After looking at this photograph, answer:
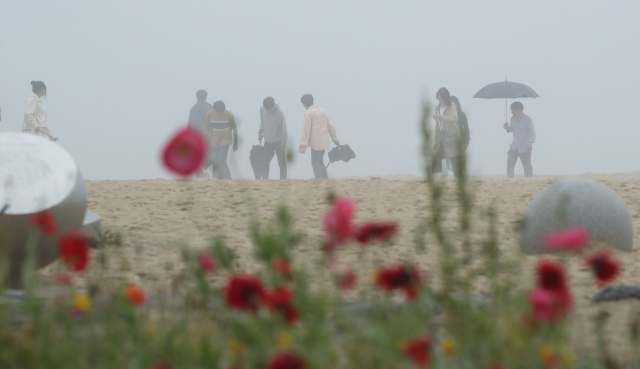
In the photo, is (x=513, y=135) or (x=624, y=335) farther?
(x=513, y=135)

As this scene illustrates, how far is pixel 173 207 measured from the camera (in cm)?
1030

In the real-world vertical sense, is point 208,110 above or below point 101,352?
above

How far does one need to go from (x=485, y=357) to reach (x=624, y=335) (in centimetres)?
152

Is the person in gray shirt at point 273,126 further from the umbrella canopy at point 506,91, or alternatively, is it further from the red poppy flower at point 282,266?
the red poppy flower at point 282,266

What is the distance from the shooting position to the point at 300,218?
9516mm

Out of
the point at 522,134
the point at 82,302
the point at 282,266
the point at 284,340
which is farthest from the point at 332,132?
the point at 284,340

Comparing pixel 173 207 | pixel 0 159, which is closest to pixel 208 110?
pixel 173 207

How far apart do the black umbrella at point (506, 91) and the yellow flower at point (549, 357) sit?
16531mm

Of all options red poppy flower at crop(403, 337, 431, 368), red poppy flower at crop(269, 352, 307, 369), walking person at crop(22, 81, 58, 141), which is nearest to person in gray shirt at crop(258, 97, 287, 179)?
walking person at crop(22, 81, 58, 141)

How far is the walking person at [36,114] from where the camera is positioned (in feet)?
43.9

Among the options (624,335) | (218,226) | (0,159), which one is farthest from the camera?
(218,226)

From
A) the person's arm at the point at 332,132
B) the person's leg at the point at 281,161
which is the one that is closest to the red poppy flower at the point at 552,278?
the person's arm at the point at 332,132

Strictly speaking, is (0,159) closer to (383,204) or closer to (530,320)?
(530,320)

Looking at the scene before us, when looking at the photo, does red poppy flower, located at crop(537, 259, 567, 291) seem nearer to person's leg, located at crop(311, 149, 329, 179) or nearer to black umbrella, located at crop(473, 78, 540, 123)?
person's leg, located at crop(311, 149, 329, 179)
